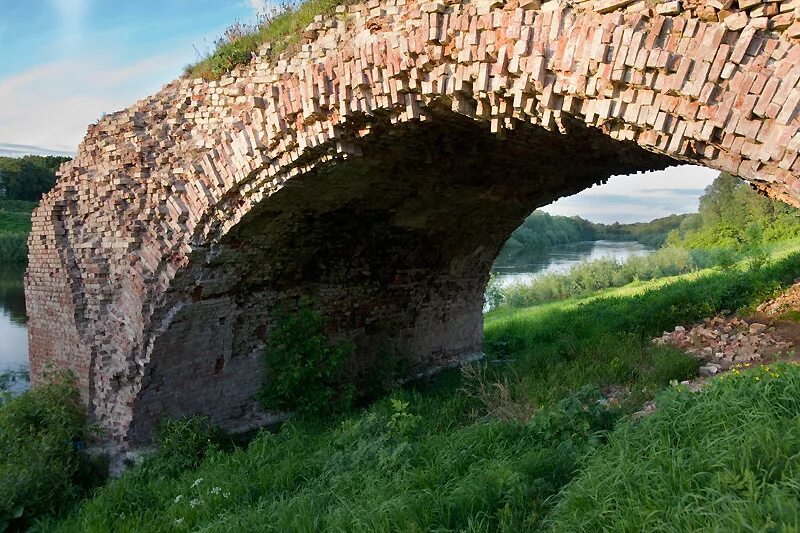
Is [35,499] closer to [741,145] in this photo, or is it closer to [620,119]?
[620,119]

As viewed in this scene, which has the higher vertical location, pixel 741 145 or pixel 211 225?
pixel 741 145

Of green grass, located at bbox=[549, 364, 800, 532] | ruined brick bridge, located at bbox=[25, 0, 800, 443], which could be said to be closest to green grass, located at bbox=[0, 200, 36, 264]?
ruined brick bridge, located at bbox=[25, 0, 800, 443]

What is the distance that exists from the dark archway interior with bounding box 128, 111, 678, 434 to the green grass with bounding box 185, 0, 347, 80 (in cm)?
99

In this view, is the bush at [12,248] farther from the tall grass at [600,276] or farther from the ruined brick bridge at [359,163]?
the ruined brick bridge at [359,163]

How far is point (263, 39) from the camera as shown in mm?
4859

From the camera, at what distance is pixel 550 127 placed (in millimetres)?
3543

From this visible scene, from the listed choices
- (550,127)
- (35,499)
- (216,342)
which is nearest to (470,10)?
(550,127)


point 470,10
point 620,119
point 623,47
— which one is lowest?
point 620,119

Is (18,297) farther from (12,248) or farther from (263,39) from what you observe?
(263,39)

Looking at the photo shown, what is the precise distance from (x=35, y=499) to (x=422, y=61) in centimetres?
431

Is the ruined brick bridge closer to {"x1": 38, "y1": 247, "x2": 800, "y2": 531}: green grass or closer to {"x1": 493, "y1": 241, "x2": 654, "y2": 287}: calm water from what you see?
{"x1": 38, "y1": 247, "x2": 800, "y2": 531}: green grass

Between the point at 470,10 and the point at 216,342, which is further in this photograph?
the point at 216,342

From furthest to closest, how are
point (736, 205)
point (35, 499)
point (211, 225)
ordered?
point (736, 205) < point (211, 225) < point (35, 499)

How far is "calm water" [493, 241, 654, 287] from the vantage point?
29873 mm
